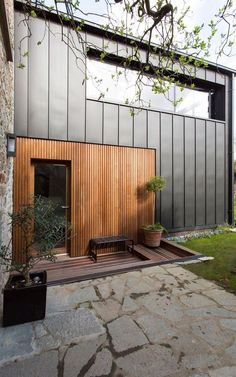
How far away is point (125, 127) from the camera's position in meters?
5.15

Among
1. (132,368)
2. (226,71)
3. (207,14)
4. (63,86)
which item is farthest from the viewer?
(226,71)

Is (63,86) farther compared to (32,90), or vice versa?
(63,86)

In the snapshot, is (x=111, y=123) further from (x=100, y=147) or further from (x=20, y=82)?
(x=20, y=82)

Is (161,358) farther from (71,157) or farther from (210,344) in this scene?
(71,157)

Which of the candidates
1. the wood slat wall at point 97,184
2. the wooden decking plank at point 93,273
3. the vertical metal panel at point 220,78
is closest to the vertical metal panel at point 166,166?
the wood slat wall at point 97,184

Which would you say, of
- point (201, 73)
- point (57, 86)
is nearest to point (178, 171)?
point (201, 73)

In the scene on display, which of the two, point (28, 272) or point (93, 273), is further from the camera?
point (93, 273)

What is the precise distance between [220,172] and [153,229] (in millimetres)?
3025

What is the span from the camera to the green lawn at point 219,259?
3451 mm

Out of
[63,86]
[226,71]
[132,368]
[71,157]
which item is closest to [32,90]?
[63,86]

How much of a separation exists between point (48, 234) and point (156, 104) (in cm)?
450

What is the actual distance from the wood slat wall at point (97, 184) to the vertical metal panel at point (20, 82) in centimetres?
30

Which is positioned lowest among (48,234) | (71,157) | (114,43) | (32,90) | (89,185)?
(48,234)

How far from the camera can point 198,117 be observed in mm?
6117
